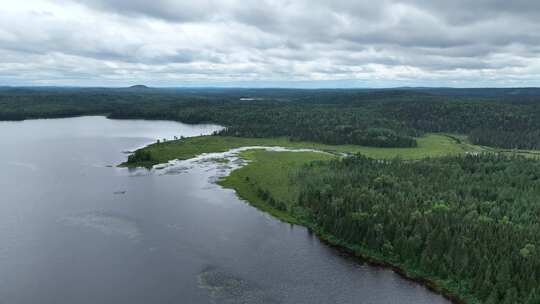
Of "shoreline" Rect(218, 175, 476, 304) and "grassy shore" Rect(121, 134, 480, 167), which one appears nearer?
"shoreline" Rect(218, 175, 476, 304)

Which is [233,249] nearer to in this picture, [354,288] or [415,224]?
[354,288]

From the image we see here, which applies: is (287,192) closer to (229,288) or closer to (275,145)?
(229,288)

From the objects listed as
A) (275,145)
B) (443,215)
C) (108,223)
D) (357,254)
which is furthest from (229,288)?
(275,145)

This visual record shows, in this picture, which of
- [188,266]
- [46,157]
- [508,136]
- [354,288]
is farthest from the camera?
[508,136]

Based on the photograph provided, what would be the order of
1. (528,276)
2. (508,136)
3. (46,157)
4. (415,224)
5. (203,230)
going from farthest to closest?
(508,136) → (46,157) → (203,230) → (415,224) → (528,276)

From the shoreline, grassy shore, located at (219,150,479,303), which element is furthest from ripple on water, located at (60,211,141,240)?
grassy shore, located at (219,150,479,303)

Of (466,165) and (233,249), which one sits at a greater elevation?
(466,165)

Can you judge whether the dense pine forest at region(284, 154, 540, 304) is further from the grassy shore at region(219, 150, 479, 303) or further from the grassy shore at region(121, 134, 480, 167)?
the grassy shore at region(121, 134, 480, 167)

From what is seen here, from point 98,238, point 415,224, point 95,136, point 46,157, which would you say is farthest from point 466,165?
point 95,136
